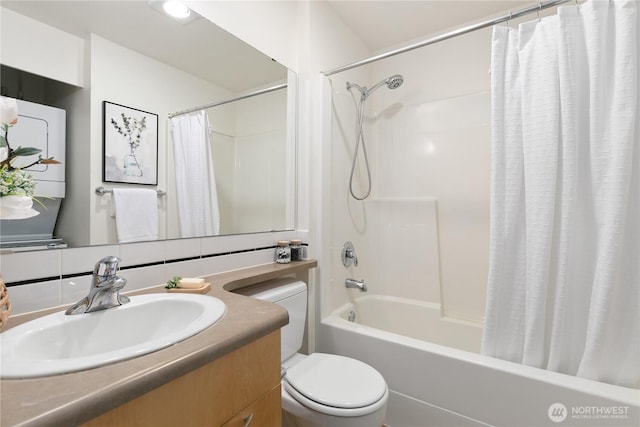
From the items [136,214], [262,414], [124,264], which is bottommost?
[262,414]

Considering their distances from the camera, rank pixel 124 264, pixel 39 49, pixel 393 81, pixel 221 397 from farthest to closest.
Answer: pixel 393 81 < pixel 124 264 < pixel 39 49 < pixel 221 397

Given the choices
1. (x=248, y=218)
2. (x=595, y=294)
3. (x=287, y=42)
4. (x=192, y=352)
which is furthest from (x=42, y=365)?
(x=287, y=42)

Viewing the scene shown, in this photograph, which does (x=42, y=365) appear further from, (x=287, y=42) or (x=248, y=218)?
(x=287, y=42)

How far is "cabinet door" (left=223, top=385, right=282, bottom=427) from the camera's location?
0.67m

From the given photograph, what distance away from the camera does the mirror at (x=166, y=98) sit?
0.88 m

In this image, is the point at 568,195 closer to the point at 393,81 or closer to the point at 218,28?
the point at 393,81

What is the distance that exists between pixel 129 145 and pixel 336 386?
3.79ft

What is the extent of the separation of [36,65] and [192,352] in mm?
897

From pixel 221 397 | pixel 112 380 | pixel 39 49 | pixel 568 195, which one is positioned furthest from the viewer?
pixel 568 195

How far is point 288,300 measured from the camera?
1331mm

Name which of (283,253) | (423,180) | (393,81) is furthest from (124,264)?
(423,180)

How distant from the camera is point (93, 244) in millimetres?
919

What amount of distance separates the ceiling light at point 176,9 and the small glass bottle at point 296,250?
3.66ft

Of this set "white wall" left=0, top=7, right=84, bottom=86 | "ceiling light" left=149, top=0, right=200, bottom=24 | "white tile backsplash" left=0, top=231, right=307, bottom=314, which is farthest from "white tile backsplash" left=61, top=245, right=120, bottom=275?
"ceiling light" left=149, top=0, right=200, bottom=24
